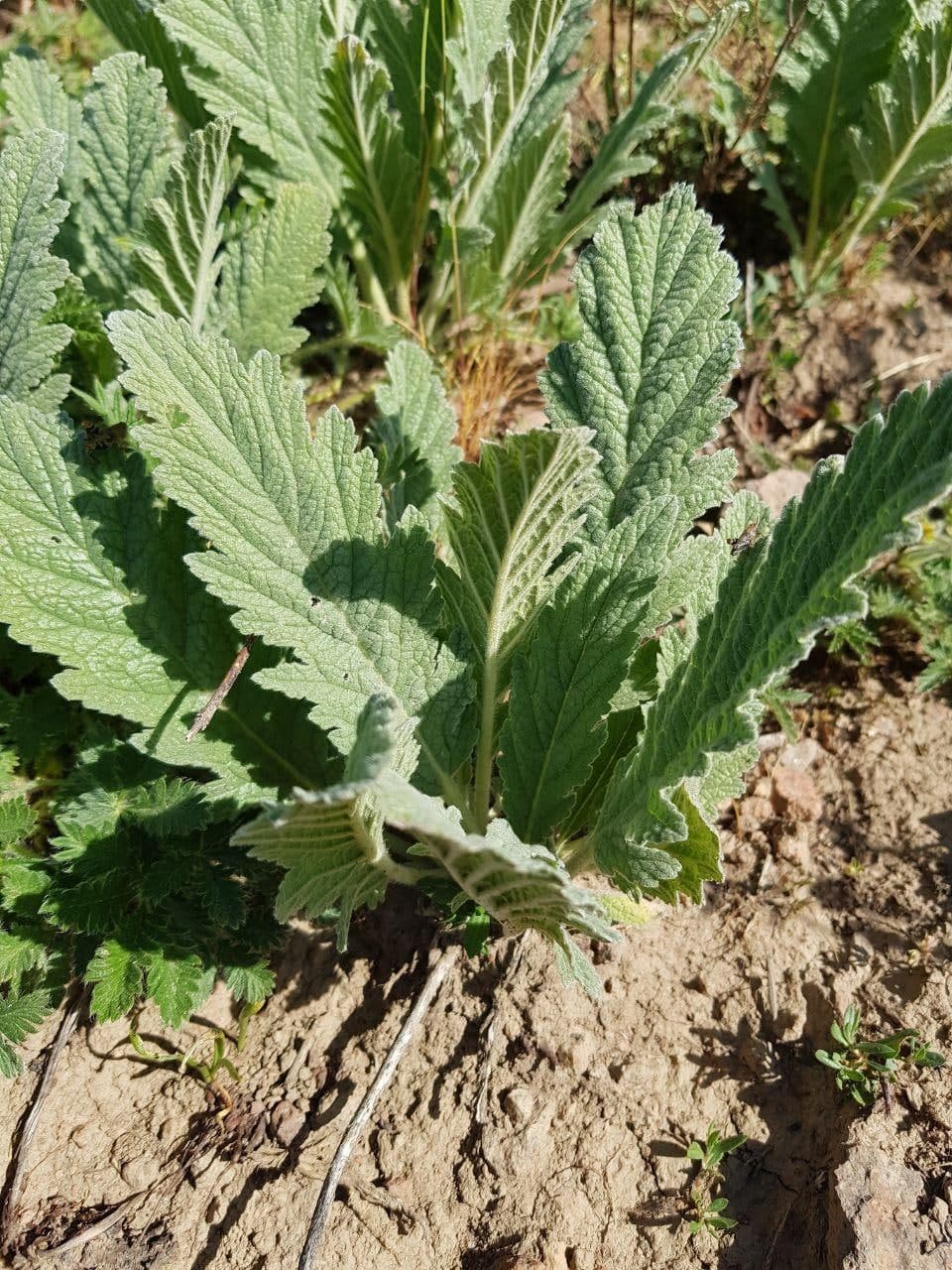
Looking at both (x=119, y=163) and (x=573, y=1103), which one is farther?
(x=119, y=163)

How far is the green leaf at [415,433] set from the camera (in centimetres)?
229

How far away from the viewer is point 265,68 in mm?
2701

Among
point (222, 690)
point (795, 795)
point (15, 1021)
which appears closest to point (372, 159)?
point (222, 690)

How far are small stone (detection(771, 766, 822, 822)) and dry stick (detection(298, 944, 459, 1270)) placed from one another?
85 centimetres

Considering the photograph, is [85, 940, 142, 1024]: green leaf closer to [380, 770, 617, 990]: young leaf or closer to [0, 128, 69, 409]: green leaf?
[380, 770, 617, 990]: young leaf

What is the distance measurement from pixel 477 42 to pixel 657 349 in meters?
1.13

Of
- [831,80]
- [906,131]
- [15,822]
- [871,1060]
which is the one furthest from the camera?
[831,80]

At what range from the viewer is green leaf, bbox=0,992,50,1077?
6.54 feet

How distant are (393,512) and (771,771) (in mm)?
1084

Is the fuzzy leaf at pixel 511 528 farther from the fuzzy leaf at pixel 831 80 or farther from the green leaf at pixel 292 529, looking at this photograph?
the fuzzy leaf at pixel 831 80

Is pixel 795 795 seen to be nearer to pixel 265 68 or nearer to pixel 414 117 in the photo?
pixel 414 117

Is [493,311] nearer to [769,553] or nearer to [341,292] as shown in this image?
[341,292]

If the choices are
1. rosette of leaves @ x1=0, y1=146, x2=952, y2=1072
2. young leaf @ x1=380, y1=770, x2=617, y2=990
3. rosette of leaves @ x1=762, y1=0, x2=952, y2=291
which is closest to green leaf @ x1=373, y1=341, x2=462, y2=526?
rosette of leaves @ x1=0, y1=146, x2=952, y2=1072

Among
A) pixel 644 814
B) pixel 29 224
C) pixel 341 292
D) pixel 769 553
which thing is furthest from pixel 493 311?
pixel 644 814
